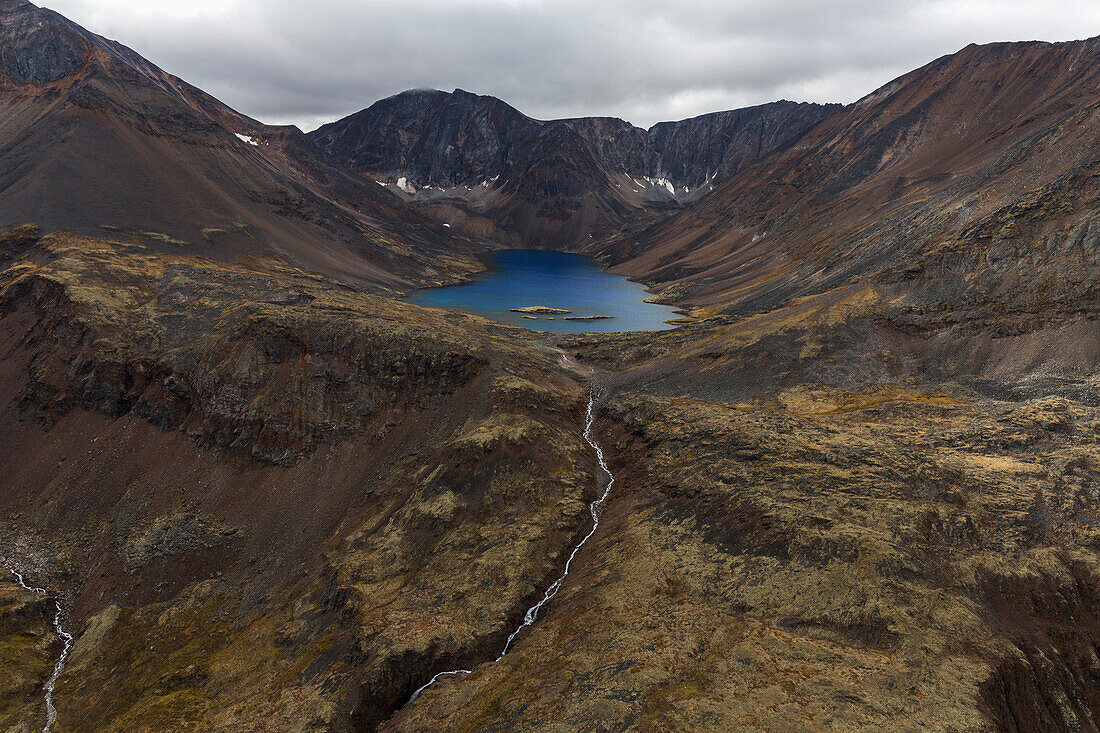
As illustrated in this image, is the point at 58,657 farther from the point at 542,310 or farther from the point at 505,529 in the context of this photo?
the point at 542,310

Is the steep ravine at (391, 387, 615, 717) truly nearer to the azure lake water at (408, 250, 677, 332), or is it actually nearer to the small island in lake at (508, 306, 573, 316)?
the azure lake water at (408, 250, 677, 332)

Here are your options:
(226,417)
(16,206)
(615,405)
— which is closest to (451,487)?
(615,405)

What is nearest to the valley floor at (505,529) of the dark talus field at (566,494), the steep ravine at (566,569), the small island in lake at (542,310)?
the dark talus field at (566,494)

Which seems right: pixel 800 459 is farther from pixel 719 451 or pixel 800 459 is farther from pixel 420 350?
pixel 420 350

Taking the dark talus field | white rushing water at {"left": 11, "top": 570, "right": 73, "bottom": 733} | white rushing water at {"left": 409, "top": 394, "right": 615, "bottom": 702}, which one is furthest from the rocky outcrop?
white rushing water at {"left": 409, "top": 394, "right": 615, "bottom": 702}

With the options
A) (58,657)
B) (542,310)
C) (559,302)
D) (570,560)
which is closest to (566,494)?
(570,560)

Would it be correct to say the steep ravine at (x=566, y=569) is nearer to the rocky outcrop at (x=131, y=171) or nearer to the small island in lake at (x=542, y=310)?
the small island in lake at (x=542, y=310)
